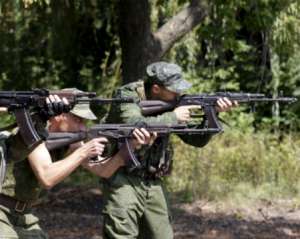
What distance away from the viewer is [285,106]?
13.4 m

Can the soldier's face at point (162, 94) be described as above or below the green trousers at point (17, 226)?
above

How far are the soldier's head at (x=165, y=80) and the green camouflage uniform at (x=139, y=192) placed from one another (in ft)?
0.42

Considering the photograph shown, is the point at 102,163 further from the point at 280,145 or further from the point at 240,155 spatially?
the point at 280,145

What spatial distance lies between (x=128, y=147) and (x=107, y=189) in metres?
0.48

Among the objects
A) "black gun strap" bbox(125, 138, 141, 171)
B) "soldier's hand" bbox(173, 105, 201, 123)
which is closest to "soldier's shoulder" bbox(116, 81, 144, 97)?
"soldier's hand" bbox(173, 105, 201, 123)

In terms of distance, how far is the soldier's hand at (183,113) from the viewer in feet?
17.2

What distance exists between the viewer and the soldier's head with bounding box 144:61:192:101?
16.9 feet

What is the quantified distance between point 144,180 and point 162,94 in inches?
23.3

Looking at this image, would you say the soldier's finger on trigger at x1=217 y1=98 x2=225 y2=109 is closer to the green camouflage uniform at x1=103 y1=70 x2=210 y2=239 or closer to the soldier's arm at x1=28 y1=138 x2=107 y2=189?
the green camouflage uniform at x1=103 y1=70 x2=210 y2=239

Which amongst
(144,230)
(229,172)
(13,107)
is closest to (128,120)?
(144,230)

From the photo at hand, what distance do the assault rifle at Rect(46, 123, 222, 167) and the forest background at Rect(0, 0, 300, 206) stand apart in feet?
4.08

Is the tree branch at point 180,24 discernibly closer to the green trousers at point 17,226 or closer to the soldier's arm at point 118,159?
the soldier's arm at point 118,159

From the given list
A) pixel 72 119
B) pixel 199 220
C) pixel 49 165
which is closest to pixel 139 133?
pixel 72 119

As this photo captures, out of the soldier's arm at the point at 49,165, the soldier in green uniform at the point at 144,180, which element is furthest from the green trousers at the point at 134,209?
the soldier's arm at the point at 49,165
